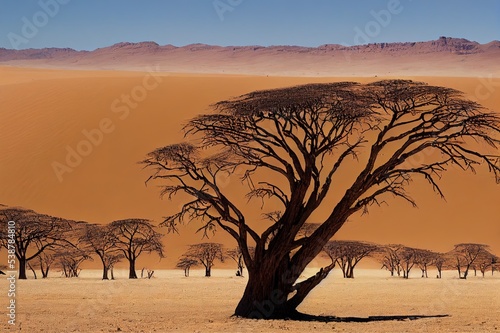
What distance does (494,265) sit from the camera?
5269cm

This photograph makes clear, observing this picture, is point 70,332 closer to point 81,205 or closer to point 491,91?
point 81,205

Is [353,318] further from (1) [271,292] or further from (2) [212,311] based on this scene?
(2) [212,311]

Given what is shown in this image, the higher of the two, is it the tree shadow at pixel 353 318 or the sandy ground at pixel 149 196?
the sandy ground at pixel 149 196

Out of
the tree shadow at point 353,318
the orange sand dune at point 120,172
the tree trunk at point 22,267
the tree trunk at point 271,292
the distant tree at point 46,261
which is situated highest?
the orange sand dune at point 120,172

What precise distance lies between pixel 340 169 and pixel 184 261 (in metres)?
15.0

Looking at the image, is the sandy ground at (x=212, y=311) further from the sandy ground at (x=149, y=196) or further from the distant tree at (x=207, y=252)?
the distant tree at (x=207, y=252)

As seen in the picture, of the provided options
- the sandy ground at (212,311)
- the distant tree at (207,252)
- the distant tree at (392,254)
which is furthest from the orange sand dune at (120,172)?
the sandy ground at (212,311)

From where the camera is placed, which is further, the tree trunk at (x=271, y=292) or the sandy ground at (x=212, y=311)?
the tree trunk at (x=271, y=292)
